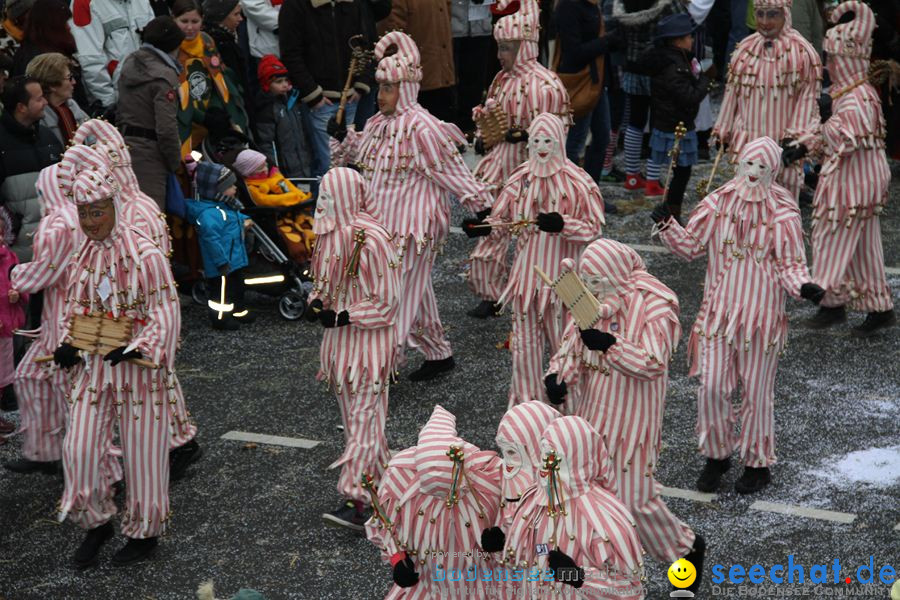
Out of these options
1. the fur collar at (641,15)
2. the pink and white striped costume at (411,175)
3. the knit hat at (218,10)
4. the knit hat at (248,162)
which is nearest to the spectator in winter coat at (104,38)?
the knit hat at (218,10)

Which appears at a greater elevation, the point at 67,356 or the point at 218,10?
the point at 218,10

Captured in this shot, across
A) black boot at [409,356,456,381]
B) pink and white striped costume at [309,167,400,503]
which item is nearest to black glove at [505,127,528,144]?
black boot at [409,356,456,381]

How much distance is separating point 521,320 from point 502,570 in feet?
10.2

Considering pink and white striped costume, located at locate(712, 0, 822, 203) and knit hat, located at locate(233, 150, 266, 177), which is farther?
knit hat, located at locate(233, 150, 266, 177)

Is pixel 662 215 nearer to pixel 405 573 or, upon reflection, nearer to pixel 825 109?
pixel 405 573

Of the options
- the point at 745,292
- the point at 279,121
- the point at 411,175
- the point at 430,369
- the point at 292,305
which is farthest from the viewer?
the point at 279,121

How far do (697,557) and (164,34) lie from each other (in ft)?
19.4

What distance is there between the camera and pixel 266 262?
11.0 m

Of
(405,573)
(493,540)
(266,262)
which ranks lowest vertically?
(266,262)

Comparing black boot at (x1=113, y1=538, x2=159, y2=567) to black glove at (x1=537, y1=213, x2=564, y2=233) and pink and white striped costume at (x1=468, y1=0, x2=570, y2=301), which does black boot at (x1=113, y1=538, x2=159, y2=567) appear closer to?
black glove at (x1=537, y1=213, x2=564, y2=233)

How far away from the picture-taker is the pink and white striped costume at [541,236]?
27.5 ft

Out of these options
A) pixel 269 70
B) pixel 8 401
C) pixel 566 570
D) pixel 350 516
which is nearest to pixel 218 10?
pixel 269 70

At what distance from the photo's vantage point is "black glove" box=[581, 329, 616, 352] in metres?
6.29

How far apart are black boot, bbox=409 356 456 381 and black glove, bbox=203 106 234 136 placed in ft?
9.28
